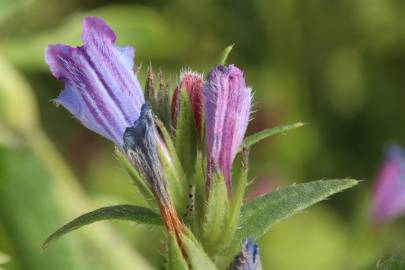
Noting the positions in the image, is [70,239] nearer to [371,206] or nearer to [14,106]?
[14,106]

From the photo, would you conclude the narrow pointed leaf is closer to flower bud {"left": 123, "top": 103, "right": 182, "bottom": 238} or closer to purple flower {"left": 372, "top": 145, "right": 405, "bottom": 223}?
flower bud {"left": 123, "top": 103, "right": 182, "bottom": 238}

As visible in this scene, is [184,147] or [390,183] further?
[390,183]

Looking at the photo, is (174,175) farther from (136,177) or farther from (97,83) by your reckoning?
(97,83)

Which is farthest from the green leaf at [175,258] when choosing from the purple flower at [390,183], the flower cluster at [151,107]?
the purple flower at [390,183]

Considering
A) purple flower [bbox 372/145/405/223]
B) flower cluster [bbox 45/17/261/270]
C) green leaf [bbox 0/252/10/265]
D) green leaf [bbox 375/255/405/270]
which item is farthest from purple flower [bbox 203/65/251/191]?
purple flower [bbox 372/145/405/223]

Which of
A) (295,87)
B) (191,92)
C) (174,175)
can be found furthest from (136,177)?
(295,87)

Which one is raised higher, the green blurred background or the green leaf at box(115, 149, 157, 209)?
the green blurred background

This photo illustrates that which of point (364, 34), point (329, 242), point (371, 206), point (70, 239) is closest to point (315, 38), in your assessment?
point (364, 34)
